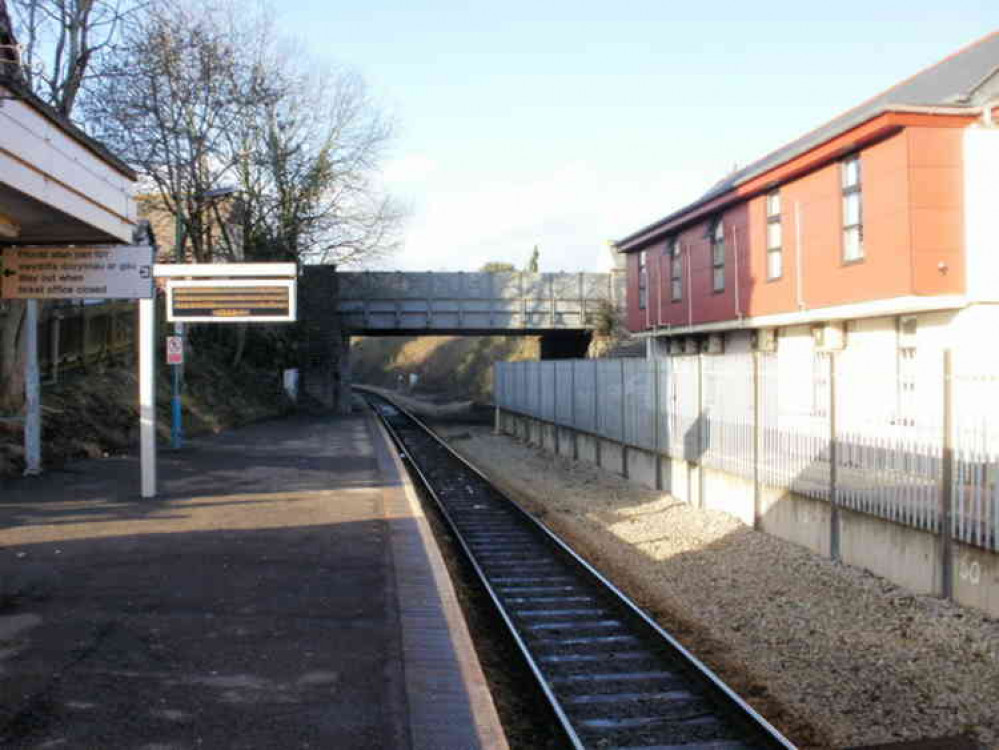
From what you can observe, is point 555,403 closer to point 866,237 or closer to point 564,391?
point 564,391

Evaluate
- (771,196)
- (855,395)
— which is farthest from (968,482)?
(771,196)

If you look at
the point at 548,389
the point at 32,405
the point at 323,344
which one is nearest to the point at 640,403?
the point at 548,389

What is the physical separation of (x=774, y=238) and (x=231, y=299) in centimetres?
1150

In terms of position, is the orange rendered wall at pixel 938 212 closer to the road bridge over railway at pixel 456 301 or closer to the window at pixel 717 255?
the window at pixel 717 255

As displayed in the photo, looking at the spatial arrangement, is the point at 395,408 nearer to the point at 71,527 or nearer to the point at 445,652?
the point at 71,527

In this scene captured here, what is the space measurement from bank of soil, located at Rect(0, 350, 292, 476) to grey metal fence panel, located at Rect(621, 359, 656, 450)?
1039 centimetres

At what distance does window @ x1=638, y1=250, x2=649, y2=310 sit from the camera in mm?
28094

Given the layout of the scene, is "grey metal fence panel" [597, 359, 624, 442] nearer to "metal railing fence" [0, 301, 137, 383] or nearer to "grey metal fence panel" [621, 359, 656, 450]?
"grey metal fence panel" [621, 359, 656, 450]

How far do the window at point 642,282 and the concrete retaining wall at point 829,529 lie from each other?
984 centimetres

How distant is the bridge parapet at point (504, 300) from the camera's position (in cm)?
4241

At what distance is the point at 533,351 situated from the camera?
66688mm

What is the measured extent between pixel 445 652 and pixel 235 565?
3249 millimetres

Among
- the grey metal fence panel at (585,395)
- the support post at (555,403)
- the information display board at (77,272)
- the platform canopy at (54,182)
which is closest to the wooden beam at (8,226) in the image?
the platform canopy at (54,182)

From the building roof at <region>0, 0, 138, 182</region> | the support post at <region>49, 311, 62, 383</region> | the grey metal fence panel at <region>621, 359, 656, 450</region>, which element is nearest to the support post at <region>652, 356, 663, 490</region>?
the grey metal fence panel at <region>621, 359, 656, 450</region>
